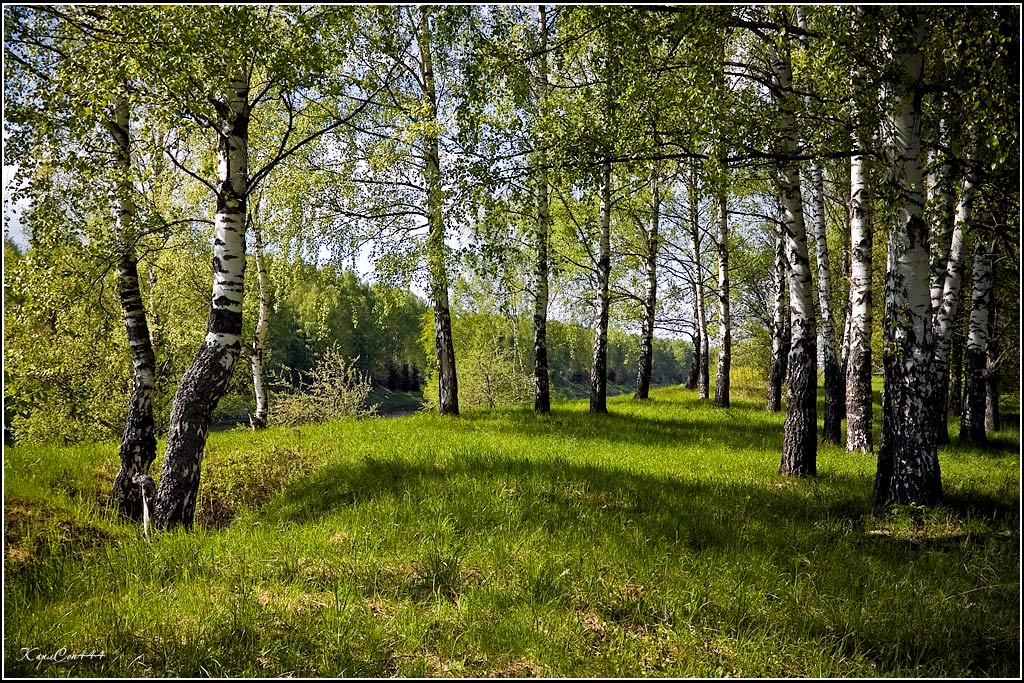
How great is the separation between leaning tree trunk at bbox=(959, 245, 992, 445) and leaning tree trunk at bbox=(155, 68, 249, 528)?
46.4 ft

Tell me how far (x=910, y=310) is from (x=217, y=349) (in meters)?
8.90

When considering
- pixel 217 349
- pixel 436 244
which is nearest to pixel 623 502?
pixel 217 349

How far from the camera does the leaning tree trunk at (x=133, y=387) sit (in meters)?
8.45

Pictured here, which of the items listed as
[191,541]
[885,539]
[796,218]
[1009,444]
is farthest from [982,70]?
[1009,444]

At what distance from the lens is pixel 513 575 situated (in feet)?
17.3

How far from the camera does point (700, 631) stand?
14.9ft

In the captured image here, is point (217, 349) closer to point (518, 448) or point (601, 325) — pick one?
point (518, 448)

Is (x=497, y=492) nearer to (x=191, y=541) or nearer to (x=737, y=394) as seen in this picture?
(x=191, y=541)

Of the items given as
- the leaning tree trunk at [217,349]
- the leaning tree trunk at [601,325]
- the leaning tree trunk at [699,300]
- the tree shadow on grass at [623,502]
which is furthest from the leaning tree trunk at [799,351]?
the leaning tree trunk at [699,300]

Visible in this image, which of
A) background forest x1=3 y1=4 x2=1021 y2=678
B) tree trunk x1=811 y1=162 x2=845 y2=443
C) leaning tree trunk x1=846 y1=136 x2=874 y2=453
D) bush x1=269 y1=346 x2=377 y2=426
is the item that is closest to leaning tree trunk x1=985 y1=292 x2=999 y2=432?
background forest x1=3 y1=4 x2=1021 y2=678

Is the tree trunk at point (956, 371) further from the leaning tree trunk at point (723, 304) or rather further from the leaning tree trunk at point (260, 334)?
the leaning tree trunk at point (260, 334)

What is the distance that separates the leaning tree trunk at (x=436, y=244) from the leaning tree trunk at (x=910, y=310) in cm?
806

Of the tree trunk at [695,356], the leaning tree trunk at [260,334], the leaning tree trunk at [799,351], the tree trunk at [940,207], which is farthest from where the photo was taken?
the tree trunk at [695,356]

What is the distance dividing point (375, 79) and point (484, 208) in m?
3.44
